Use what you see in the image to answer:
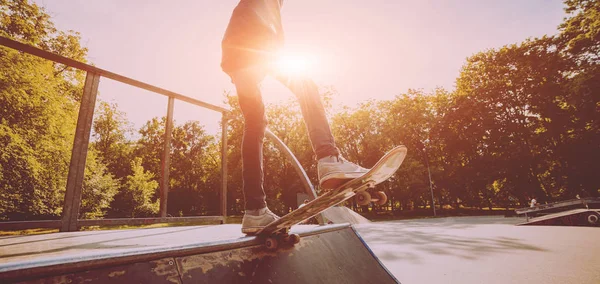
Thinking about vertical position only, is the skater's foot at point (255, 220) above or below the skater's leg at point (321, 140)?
below

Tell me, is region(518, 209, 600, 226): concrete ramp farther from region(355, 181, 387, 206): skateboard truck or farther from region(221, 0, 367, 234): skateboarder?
region(221, 0, 367, 234): skateboarder

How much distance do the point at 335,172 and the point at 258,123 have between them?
2.31ft

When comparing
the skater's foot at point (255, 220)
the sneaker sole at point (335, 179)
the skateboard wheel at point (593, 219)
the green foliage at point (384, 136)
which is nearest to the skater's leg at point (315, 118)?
the sneaker sole at point (335, 179)

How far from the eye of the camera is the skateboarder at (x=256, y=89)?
1766 millimetres

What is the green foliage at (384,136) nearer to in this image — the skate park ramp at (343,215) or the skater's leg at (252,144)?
the skate park ramp at (343,215)

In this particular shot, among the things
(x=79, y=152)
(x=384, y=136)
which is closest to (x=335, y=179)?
(x=79, y=152)

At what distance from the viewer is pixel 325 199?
1.50m

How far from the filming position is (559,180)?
80.1 ft

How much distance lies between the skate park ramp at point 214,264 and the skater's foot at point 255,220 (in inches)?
8.4

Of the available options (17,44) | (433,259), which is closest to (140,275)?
(433,259)

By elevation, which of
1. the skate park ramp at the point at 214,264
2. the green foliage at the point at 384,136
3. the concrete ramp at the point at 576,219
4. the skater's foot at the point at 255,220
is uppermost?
the green foliage at the point at 384,136

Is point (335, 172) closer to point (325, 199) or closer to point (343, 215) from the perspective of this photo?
point (325, 199)

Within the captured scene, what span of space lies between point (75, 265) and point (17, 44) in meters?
3.32

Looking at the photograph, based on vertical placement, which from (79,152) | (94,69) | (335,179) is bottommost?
(335,179)
